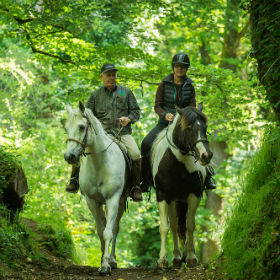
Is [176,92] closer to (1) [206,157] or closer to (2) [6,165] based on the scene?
(1) [206,157]

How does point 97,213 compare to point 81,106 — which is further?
point 97,213

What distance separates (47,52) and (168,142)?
6.86 metres

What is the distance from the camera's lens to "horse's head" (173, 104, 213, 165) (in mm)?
6180

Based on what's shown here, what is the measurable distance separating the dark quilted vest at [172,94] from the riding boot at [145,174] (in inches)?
42.9

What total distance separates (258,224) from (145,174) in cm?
414

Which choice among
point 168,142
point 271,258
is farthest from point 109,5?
point 271,258

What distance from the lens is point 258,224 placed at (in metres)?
4.71

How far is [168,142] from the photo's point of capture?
726cm

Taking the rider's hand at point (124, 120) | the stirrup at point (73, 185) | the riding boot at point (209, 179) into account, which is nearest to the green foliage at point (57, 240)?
the stirrup at point (73, 185)

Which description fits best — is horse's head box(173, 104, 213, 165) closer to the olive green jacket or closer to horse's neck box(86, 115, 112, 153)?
horse's neck box(86, 115, 112, 153)

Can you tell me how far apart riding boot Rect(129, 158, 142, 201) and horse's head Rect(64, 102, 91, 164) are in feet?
5.51

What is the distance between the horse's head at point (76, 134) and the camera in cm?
608

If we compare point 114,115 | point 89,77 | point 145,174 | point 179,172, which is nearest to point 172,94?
point 114,115

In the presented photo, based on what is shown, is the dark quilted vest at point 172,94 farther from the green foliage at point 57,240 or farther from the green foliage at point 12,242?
the green foliage at point 57,240
